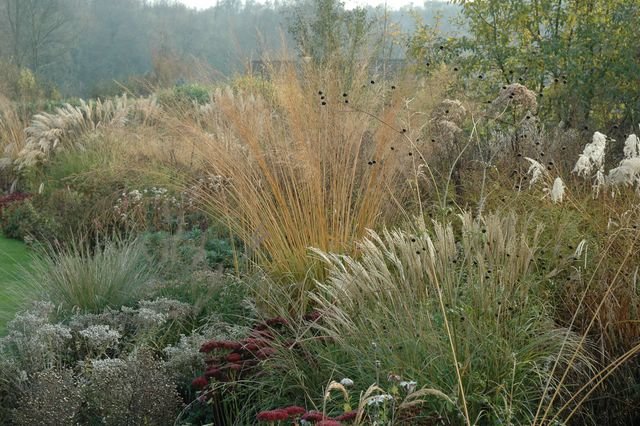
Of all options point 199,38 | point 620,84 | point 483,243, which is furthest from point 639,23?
point 199,38

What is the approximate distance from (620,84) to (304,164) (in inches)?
193

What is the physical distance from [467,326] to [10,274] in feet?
16.7

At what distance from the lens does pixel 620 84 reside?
353 inches

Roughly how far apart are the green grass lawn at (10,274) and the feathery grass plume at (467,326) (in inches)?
108

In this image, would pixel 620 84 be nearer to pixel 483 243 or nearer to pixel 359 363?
pixel 483 243

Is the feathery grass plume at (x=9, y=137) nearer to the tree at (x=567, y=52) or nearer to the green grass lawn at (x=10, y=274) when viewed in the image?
the green grass lawn at (x=10, y=274)

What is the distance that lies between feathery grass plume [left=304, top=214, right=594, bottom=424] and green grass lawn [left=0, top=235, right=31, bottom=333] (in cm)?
275

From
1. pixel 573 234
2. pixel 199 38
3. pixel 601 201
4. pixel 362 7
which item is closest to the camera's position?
pixel 573 234

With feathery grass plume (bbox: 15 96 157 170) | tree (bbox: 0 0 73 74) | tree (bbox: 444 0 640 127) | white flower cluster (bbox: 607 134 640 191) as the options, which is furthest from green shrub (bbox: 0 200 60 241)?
tree (bbox: 0 0 73 74)

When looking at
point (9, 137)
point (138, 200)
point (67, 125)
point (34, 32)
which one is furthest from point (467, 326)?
point (34, 32)

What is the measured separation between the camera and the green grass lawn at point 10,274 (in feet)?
19.7

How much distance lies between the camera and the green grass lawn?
19.7 feet

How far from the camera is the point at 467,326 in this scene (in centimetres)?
359

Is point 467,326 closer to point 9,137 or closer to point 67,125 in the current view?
point 67,125
